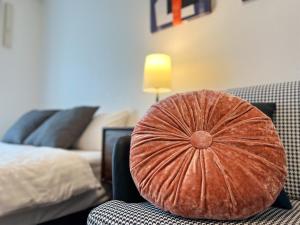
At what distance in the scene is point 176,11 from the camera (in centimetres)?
197

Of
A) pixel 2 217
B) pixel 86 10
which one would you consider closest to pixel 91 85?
pixel 86 10

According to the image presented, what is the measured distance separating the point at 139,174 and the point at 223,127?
295mm

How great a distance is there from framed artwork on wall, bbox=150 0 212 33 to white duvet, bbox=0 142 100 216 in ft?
3.75

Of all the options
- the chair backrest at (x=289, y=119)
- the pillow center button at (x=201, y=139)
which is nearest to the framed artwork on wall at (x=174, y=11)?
the chair backrest at (x=289, y=119)

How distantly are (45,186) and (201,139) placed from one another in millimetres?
910

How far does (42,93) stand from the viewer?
3.42 meters

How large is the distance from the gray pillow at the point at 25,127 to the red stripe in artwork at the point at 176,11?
1.37 m

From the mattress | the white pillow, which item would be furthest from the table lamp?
the mattress

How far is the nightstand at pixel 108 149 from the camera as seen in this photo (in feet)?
5.59

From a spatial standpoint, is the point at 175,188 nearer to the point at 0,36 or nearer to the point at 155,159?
the point at 155,159

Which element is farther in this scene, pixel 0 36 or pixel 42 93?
pixel 42 93

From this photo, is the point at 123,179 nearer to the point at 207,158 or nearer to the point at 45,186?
the point at 207,158

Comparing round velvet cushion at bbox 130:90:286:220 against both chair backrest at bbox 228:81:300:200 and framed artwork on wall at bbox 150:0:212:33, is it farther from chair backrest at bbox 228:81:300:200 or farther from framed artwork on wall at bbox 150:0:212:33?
framed artwork on wall at bbox 150:0:212:33

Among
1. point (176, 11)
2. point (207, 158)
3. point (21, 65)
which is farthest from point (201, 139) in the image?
point (21, 65)
